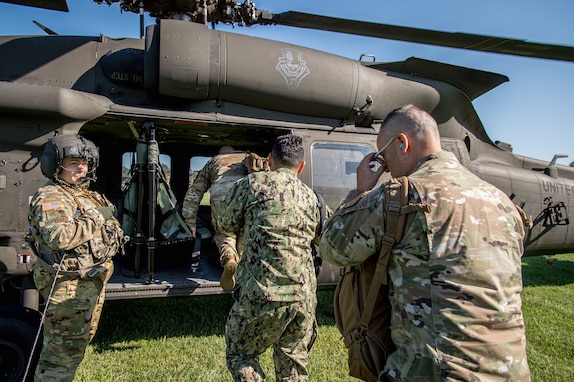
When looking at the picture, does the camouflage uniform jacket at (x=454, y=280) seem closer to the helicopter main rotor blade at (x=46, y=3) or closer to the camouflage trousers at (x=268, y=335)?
the camouflage trousers at (x=268, y=335)

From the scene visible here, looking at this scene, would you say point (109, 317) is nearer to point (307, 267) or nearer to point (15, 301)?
point (15, 301)

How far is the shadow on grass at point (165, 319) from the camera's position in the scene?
430 cm

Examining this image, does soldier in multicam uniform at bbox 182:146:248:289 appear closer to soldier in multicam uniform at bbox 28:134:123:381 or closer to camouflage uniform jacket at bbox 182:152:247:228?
camouflage uniform jacket at bbox 182:152:247:228

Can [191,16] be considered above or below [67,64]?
above

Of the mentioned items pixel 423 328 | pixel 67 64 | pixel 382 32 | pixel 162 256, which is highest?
pixel 382 32

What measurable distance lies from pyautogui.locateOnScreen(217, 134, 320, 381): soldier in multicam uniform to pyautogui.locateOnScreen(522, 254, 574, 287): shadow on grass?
6.20 metres

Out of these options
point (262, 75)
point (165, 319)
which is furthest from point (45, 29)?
point (165, 319)

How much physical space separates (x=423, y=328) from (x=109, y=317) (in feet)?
13.9

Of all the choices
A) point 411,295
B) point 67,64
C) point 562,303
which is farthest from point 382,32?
point 562,303

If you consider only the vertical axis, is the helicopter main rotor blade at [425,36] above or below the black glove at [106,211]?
above

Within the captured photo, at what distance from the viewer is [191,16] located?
4.35 meters

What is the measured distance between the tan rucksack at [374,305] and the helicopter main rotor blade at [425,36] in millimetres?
3165

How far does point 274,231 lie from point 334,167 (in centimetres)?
216

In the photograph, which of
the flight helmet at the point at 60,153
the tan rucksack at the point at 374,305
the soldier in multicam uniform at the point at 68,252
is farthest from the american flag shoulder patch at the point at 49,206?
the tan rucksack at the point at 374,305
